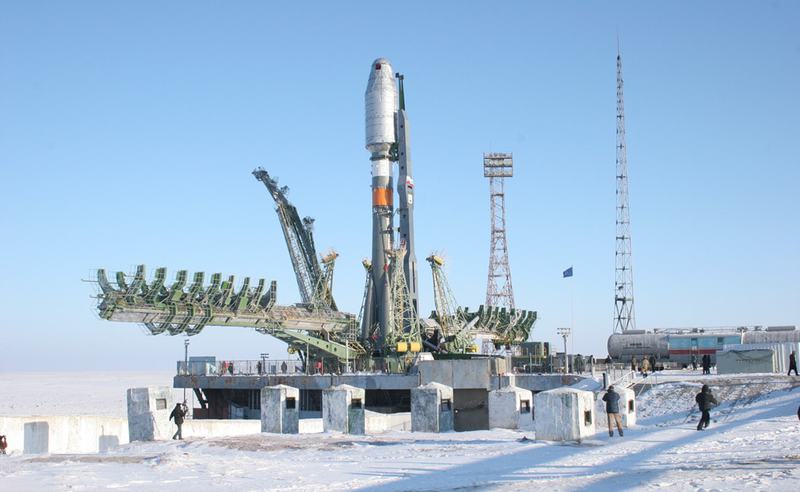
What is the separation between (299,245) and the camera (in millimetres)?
78500

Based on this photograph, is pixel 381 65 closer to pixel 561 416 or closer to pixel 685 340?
pixel 685 340

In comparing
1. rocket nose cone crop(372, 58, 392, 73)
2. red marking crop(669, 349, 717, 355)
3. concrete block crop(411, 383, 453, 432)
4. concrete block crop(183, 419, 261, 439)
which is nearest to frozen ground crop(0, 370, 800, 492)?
concrete block crop(411, 383, 453, 432)

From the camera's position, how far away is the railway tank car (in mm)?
67375

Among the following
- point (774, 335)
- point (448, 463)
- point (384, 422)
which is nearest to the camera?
point (448, 463)

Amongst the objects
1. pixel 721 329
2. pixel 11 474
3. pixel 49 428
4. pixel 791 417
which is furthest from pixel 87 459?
pixel 721 329

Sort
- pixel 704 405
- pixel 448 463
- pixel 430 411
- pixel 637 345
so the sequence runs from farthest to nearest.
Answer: pixel 637 345 → pixel 430 411 → pixel 704 405 → pixel 448 463

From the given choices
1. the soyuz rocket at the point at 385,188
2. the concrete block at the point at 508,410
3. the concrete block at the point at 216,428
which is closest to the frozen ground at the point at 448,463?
the concrete block at the point at 508,410

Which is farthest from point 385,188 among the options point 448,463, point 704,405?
point 448,463

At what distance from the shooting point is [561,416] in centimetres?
2270

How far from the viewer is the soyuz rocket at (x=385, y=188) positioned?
236ft

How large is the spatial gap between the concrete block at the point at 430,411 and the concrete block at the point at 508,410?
1.59 metres

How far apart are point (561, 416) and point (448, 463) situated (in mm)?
5090

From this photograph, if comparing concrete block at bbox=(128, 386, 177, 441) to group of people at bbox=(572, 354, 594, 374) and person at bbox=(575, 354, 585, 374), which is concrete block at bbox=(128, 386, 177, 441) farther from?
person at bbox=(575, 354, 585, 374)

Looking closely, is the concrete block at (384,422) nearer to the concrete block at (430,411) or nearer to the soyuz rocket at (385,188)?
the concrete block at (430,411)
